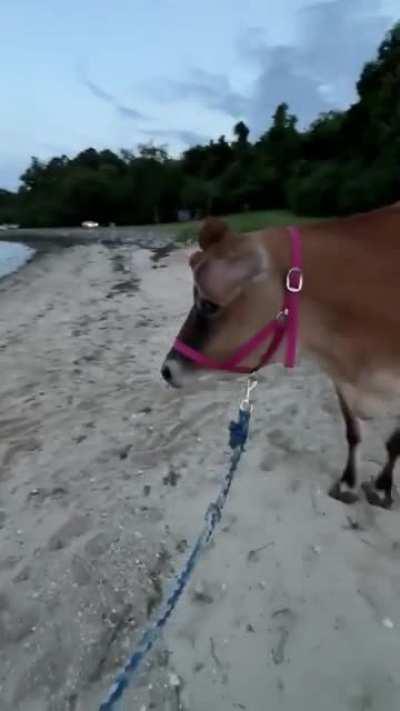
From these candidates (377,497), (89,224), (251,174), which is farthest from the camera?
(89,224)

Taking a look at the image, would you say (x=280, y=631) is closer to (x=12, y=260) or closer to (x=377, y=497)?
(x=377, y=497)

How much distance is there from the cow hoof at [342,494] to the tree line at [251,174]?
33678 mm

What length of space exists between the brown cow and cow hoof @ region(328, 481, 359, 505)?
3.20ft

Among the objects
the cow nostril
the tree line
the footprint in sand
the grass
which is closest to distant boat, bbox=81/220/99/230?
the tree line

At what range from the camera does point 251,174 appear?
70.6 metres

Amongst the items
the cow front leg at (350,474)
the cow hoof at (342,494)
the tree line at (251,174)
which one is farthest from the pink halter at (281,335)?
the tree line at (251,174)

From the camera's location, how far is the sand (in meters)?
2.35

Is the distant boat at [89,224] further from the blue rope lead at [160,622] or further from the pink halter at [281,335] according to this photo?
the pink halter at [281,335]

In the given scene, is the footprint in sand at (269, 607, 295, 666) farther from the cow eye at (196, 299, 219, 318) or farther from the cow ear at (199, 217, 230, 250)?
the cow ear at (199, 217, 230, 250)

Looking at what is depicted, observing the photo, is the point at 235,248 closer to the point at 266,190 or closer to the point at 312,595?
the point at 312,595

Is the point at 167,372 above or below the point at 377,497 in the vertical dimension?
above

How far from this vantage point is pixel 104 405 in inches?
218

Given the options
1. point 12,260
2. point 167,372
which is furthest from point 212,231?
point 12,260

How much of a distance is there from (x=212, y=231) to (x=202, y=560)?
1.81m
